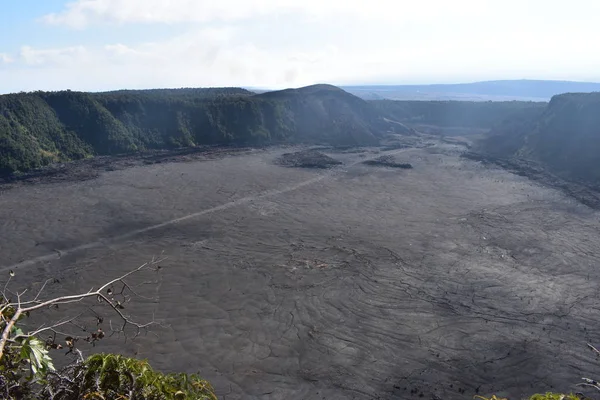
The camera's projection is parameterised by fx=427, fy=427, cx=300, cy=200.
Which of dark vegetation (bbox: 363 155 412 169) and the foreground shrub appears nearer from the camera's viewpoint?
the foreground shrub

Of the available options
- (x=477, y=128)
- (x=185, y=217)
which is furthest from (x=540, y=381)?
(x=477, y=128)

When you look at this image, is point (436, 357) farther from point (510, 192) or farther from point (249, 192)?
point (510, 192)

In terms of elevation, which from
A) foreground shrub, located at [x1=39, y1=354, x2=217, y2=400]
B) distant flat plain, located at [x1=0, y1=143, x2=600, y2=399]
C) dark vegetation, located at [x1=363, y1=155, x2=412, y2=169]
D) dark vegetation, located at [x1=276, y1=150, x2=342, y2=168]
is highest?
foreground shrub, located at [x1=39, y1=354, x2=217, y2=400]

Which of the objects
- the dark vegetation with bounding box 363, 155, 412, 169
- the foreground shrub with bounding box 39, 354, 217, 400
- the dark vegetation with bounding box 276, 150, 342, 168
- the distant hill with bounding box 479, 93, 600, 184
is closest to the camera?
the foreground shrub with bounding box 39, 354, 217, 400

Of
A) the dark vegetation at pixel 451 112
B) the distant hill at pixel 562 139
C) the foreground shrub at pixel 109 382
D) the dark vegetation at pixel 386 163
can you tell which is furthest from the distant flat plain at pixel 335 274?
the dark vegetation at pixel 451 112

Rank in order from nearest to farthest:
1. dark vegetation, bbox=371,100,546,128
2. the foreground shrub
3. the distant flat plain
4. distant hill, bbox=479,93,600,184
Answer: the foreground shrub, the distant flat plain, distant hill, bbox=479,93,600,184, dark vegetation, bbox=371,100,546,128

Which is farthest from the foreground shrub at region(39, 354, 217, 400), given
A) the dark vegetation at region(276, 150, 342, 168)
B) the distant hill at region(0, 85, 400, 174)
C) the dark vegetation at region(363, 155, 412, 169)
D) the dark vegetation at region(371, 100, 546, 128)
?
the dark vegetation at region(371, 100, 546, 128)

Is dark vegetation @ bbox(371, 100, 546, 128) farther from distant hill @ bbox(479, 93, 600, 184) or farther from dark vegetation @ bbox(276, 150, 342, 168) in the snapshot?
dark vegetation @ bbox(276, 150, 342, 168)
